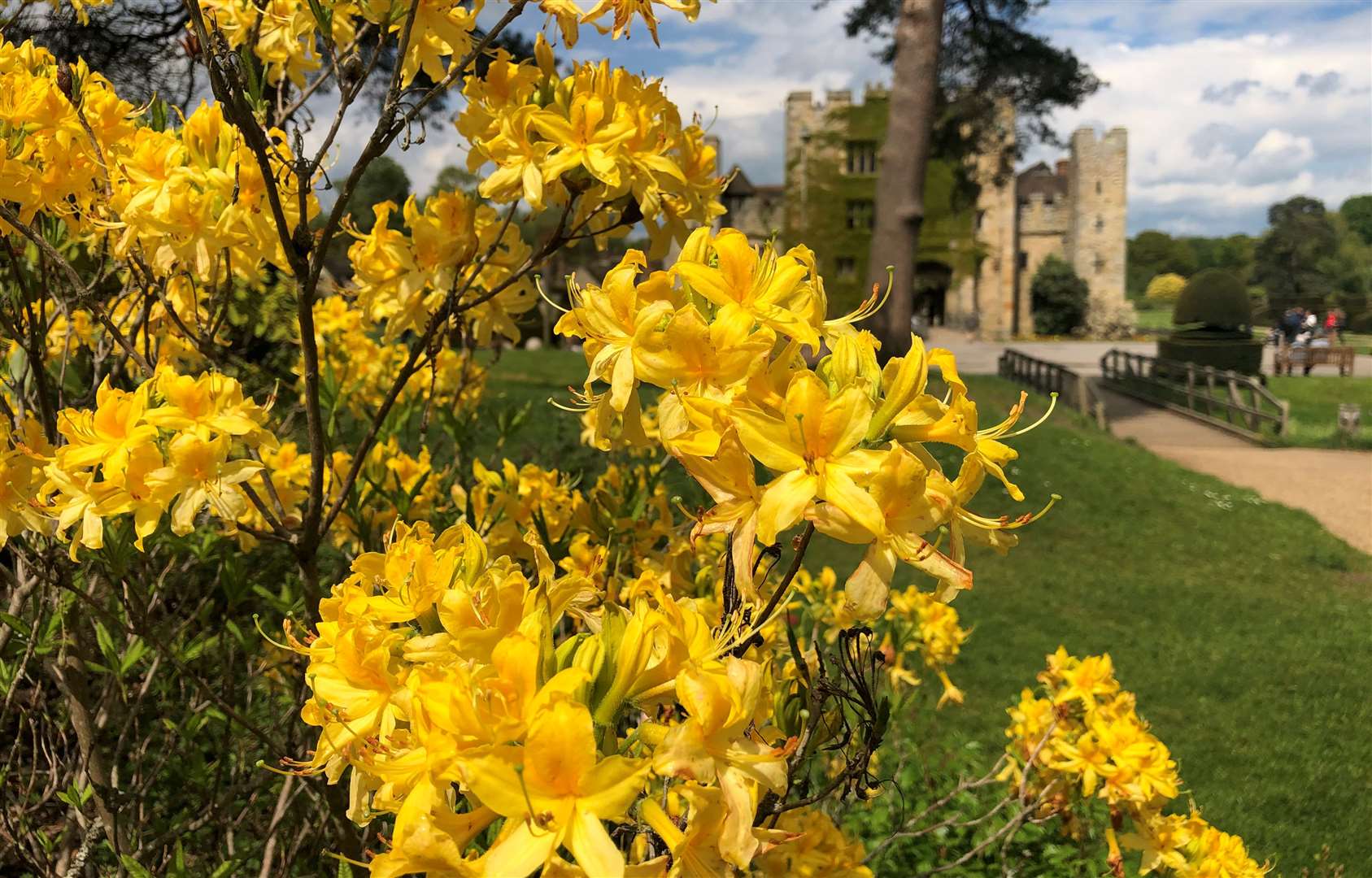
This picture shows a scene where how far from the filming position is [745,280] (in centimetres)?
95

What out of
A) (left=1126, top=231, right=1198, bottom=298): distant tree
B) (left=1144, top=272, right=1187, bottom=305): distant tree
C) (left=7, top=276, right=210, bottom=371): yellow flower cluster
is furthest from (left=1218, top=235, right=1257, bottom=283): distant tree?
(left=7, top=276, right=210, bottom=371): yellow flower cluster

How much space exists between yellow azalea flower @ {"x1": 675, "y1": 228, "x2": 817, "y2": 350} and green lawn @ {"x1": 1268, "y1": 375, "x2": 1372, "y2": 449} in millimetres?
14381

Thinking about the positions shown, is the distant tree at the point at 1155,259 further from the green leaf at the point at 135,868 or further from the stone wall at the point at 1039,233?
the green leaf at the point at 135,868

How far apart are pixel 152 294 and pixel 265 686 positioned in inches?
62.6

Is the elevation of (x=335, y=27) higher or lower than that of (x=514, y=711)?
higher

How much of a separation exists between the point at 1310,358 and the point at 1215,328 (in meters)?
4.61

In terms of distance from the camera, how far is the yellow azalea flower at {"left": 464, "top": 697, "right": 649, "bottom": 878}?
702 mm

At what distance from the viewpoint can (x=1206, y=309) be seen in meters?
18.1

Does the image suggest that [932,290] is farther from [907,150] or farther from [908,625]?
[908,625]

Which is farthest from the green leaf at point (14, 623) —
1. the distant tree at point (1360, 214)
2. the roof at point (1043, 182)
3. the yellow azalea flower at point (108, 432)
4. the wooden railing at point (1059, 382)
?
the distant tree at point (1360, 214)

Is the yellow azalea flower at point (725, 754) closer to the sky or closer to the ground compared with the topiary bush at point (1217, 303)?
closer to the ground

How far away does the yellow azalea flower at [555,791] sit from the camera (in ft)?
2.30

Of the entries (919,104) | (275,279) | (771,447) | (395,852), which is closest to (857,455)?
(771,447)

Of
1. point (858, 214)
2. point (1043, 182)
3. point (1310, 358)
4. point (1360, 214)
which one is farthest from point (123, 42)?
point (1360, 214)
